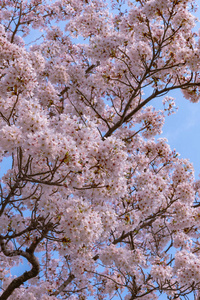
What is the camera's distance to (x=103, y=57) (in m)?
8.48

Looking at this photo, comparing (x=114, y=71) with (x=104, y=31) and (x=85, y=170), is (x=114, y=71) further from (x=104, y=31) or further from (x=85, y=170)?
(x=85, y=170)

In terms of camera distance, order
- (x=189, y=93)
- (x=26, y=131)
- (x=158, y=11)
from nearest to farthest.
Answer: (x=26, y=131), (x=158, y=11), (x=189, y=93)

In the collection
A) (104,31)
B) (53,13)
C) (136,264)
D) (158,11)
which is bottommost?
(136,264)

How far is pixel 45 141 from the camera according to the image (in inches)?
176

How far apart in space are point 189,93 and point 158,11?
2756mm

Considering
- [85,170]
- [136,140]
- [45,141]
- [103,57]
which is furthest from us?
[136,140]

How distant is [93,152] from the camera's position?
5305mm

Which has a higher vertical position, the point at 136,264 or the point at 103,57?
the point at 103,57

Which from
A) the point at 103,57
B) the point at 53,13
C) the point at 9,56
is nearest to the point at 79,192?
the point at 9,56

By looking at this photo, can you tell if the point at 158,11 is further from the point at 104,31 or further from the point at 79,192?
the point at 79,192

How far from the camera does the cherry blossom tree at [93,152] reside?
5.25m

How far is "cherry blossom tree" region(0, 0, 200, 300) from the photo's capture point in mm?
5254

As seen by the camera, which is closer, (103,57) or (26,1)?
(103,57)

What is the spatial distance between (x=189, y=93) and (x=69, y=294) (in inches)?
324
